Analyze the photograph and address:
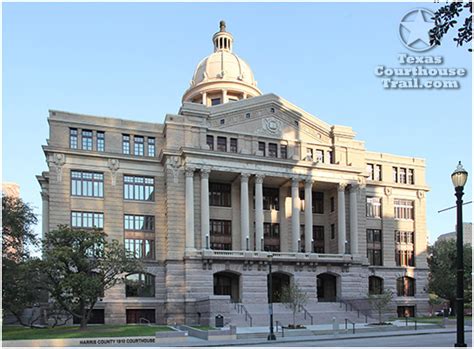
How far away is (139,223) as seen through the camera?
200 feet

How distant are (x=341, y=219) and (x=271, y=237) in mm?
8603

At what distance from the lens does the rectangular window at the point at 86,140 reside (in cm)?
5981

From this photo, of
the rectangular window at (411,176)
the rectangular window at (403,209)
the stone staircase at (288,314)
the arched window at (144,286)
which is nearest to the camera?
the stone staircase at (288,314)

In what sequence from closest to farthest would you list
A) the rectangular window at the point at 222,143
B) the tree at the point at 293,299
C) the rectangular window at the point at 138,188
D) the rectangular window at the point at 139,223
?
the tree at the point at 293,299 → the rectangular window at the point at 139,223 → the rectangular window at the point at 138,188 → the rectangular window at the point at 222,143

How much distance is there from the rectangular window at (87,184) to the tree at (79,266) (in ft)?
42.4

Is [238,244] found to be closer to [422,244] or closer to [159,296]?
[159,296]

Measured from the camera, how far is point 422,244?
249 ft

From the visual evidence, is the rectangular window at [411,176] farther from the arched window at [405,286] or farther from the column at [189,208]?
the column at [189,208]

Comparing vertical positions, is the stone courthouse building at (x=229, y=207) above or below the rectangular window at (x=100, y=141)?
below

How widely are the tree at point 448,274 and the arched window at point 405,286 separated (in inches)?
Result: 94.5

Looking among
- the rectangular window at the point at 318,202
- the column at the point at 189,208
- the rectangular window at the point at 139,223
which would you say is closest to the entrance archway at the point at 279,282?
the rectangular window at the point at 318,202

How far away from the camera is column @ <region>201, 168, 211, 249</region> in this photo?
194ft

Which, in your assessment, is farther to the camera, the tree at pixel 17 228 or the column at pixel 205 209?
the column at pixel 205 209

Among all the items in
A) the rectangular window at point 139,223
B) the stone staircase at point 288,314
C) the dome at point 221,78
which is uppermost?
the dome at point 221,78
